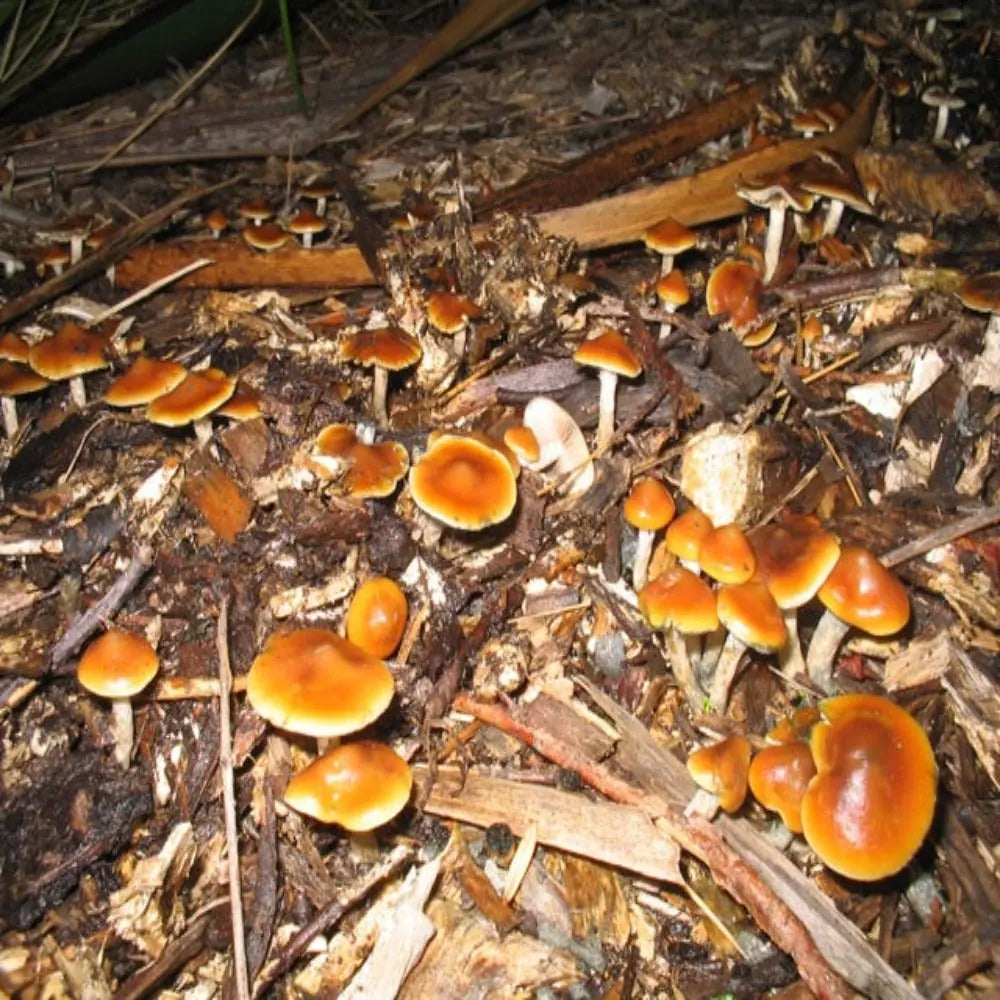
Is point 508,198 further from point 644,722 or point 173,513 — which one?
point 644,722

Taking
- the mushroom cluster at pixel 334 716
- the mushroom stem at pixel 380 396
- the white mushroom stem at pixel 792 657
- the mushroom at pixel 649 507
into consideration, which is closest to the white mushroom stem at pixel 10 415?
the mushroom stem at pixel 380 396

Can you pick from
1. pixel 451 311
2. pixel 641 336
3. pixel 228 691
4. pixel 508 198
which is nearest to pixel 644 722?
pixel 228 691

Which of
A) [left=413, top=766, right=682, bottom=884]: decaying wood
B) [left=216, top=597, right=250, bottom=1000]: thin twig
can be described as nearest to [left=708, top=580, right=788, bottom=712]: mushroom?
[left=413, top=766, right=682, bottom=884]: decaying wood

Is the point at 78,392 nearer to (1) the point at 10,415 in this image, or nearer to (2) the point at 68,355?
(2) the point at 68,355

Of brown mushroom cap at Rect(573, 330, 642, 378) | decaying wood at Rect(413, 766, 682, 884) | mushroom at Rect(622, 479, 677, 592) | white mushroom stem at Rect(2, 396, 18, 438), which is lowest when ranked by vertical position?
decaying wood at Rect(413, 766, 682, 884)

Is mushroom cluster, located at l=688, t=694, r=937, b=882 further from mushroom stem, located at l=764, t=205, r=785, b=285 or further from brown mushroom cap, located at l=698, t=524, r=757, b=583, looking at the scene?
mushroom stem, located at l=764, t=205, r=785, b=285

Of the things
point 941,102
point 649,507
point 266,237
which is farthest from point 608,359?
point 941,102
